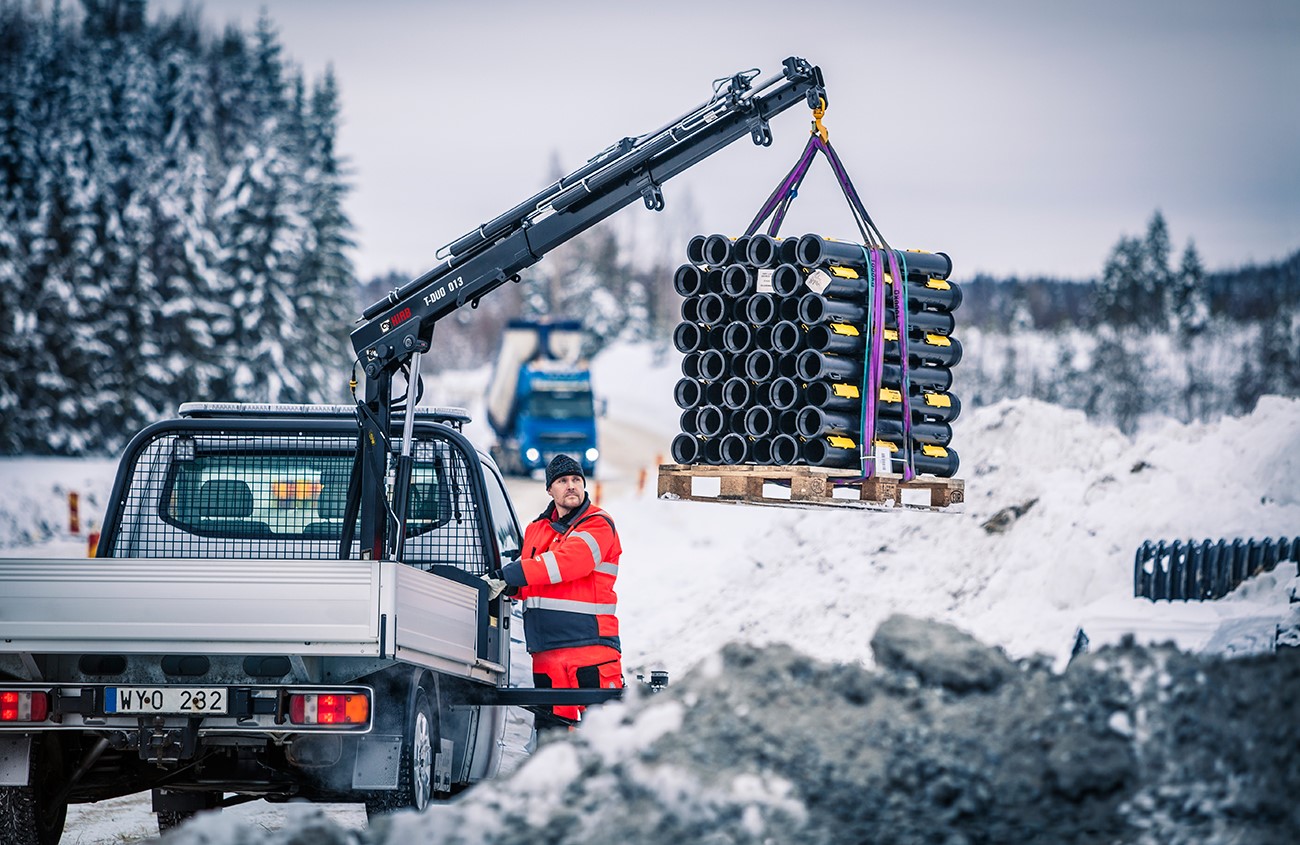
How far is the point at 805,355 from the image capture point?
8961 millimetres

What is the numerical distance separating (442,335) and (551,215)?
124 metres

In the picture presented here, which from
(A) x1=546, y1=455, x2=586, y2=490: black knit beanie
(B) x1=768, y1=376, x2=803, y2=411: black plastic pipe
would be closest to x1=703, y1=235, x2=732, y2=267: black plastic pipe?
(B) x1=768, y1=376, x2=803, y2=411: black plastic pipe

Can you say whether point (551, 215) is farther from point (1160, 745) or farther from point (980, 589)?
point (980, 589)

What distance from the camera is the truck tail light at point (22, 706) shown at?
659 centimetres

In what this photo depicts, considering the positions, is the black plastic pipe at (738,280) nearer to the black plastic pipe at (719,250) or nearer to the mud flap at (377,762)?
the black plastic pipe at (719,250)

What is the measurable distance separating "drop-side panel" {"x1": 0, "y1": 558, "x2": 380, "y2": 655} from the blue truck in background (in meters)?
29.2

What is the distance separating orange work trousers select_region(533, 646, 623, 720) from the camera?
27.6 feet

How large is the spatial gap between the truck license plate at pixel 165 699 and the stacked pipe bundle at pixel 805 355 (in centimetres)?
374

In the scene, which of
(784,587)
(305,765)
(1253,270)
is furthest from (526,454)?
(1253,270)

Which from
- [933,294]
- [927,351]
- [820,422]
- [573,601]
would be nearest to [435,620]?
[573,601]

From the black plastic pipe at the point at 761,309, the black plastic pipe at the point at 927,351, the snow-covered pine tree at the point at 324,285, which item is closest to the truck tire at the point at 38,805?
the black plastic pipe at the point at 761,309

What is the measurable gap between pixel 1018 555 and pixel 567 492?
7402mm

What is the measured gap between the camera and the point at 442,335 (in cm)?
13212

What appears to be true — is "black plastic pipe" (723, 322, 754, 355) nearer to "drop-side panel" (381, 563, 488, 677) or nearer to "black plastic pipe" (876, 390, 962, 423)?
"black plastic pipe" (876, 390, 962, 423)
